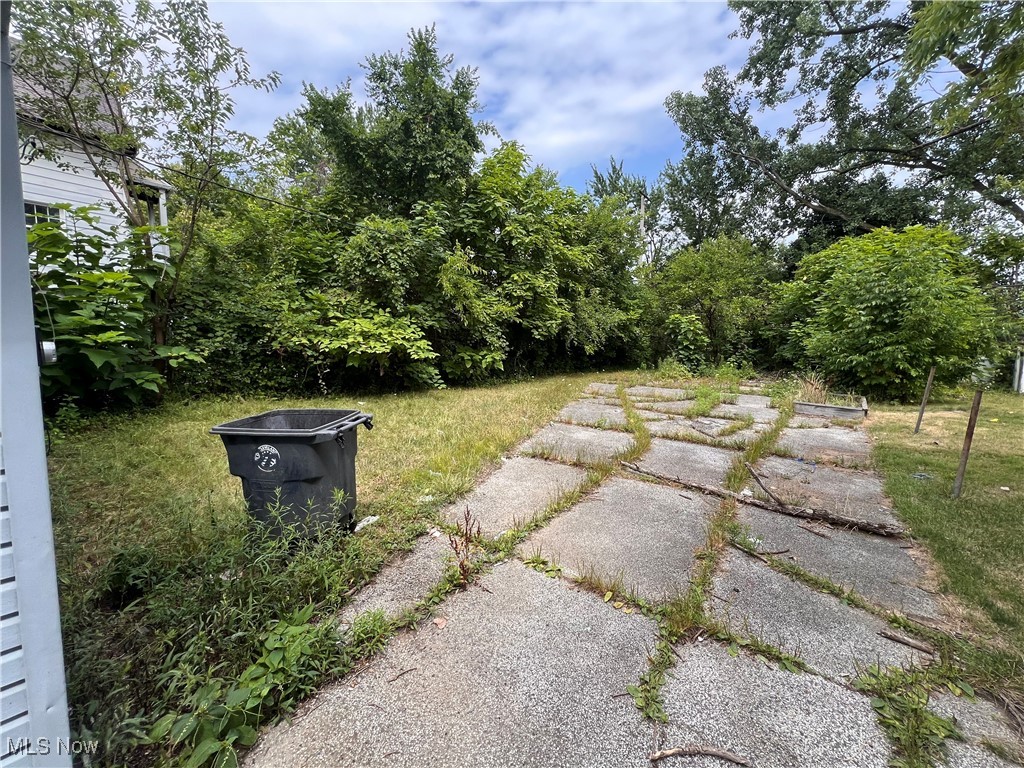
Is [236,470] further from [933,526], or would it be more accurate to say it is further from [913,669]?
[933,526]

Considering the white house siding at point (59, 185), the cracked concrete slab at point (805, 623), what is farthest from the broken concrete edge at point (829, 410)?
the white house siding at point (59, 185)

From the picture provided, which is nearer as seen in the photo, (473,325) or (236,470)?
(236,470)

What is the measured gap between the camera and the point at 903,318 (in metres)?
5.82

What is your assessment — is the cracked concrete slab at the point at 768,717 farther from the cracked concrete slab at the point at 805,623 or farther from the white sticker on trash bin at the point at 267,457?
the white sticker on trash bin at the point at 267,457

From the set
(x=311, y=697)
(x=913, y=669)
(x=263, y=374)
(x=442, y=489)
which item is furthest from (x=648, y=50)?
(x=263, y=374)

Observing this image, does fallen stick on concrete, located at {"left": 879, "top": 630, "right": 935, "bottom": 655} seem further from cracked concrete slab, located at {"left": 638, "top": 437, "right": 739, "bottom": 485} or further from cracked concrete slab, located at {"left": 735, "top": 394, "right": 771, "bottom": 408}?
cracked concrete slab, located at {"left": 735, "top": 394, "right": 771, "bottom": 408}

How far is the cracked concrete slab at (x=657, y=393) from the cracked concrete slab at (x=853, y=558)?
13.4 ft

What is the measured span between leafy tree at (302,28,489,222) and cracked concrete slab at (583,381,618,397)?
4.29 m

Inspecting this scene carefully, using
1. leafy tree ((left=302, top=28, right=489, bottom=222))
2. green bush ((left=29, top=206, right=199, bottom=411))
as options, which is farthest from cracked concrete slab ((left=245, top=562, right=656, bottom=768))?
leafy tree ((left=302, top=28, right=489, bottom=222))

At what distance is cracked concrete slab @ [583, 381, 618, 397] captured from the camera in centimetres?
698

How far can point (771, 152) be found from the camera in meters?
13.4

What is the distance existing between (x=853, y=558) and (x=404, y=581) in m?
2.25

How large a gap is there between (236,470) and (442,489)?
4.03ft

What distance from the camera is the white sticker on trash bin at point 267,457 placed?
1804 millimetres
